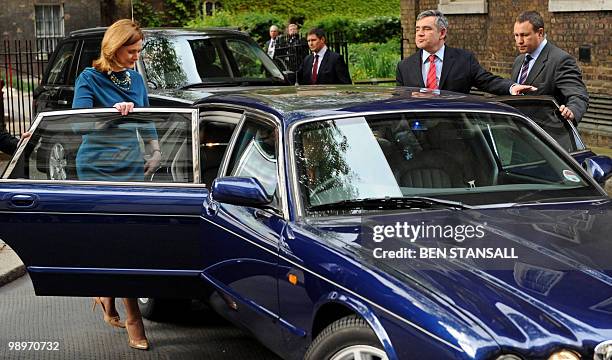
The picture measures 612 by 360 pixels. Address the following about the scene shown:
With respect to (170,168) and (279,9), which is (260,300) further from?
(279,9)

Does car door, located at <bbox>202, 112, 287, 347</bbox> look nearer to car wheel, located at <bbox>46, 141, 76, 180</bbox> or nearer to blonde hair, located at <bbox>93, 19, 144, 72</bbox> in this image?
car wheel, located at <bbox>46, 141, 76, 180</bbox>

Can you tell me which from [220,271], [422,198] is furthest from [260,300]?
[422,198]

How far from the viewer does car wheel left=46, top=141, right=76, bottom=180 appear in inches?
267

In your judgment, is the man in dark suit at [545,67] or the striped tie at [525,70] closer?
the man in dark suit at [545,67]

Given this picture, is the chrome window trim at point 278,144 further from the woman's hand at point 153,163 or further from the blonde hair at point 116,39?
the blonde hair at point 116,39

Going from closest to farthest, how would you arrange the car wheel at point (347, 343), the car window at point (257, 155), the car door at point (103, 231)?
the car wheel at point (347, 343) → the car window at point (257, 155) → the car door at point (103, 231)

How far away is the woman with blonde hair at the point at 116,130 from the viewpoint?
6.84m

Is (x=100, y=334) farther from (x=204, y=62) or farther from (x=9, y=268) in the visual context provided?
(x=204, y=62)

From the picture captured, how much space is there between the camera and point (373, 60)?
27000 mm

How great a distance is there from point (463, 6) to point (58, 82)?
8.64 m

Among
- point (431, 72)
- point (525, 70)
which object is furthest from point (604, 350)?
point (431, 72)

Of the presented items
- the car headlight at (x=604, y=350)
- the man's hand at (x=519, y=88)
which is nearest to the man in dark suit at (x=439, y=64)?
the man's hand at (x=519, y=88)

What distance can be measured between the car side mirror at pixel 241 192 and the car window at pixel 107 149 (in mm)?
918

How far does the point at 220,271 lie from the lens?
6.31 meters
